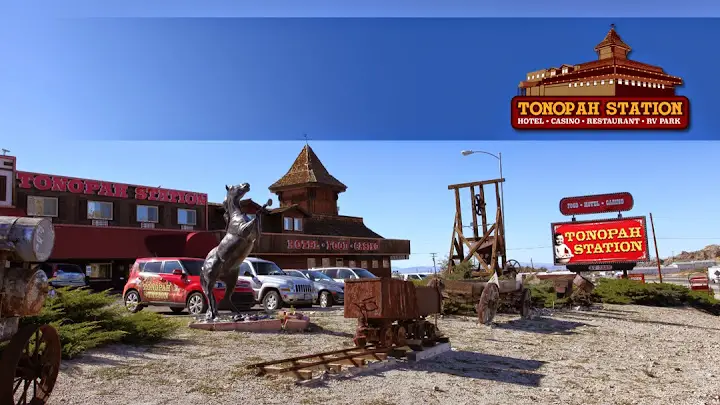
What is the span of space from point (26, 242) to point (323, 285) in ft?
58.8

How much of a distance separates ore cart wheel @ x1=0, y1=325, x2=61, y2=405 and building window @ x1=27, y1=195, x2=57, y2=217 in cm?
2931

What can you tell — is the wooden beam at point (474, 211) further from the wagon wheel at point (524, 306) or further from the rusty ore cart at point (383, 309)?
the rusty ore cart at point (383, 309)

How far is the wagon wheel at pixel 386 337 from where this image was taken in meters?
Result: 11.4

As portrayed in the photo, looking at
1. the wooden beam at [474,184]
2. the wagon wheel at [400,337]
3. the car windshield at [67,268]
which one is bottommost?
the wagon wheel at [400,337]

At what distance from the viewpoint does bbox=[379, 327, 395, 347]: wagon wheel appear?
11414mm

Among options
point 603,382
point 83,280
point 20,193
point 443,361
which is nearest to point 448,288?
point 443,361

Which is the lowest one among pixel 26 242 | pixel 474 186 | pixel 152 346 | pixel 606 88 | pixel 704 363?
pixel 704 363

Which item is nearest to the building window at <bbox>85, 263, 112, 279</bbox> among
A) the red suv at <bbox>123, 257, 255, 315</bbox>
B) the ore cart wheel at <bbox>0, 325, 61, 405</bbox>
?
the red suv at <bbox>123, 257, 255, 315</bbox>

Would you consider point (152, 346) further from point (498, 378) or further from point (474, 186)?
point (474, 186)

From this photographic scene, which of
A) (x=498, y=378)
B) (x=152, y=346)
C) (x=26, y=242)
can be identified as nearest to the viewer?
(x=26, y=242)

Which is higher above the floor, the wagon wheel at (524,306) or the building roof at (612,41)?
the building roof at (612,41)

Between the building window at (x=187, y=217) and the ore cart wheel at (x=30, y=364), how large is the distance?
36.5m

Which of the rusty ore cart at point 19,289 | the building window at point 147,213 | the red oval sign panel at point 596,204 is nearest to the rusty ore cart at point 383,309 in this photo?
the rusty ore cart at point 19,289

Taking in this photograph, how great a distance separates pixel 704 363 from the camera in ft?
44.8
